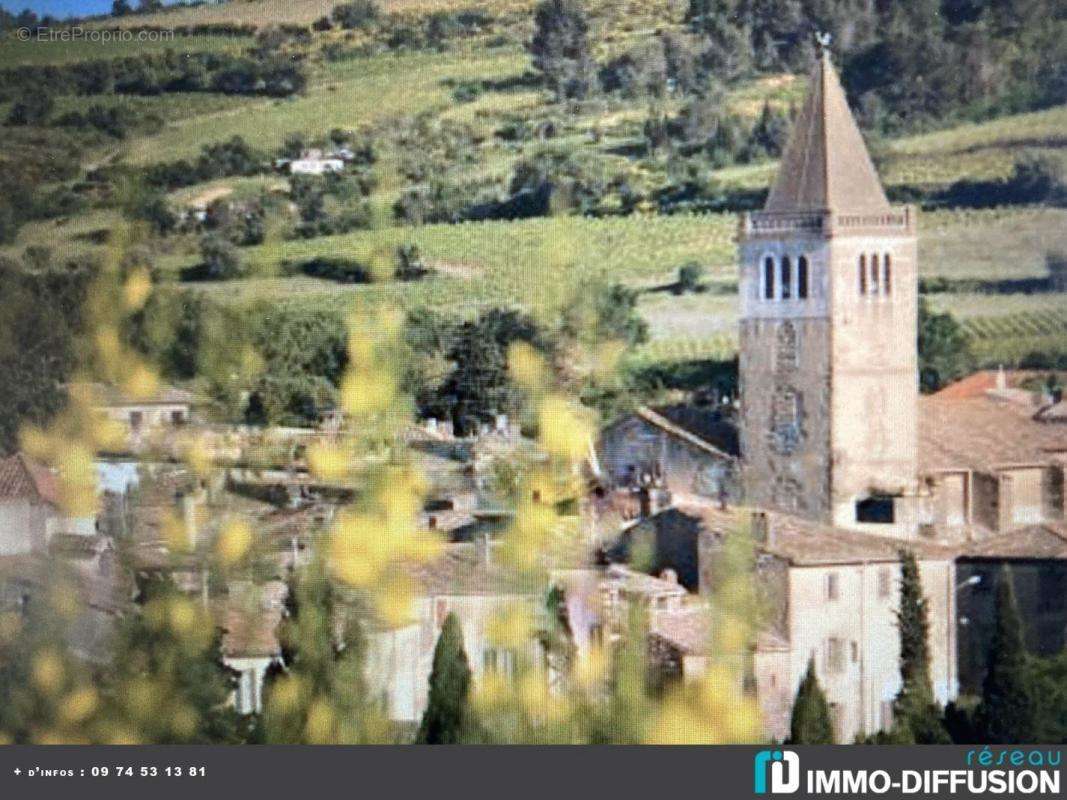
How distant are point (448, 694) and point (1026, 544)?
2.86 meters

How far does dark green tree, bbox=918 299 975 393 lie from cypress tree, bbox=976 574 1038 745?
1.12 m

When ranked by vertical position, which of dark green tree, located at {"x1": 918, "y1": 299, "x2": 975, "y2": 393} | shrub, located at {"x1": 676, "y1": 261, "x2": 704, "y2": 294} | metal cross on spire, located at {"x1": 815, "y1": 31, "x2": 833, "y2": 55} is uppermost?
metal cross on spire, located at {"x1": 815, "y1": 31, "x2": 833, "y2": 55}

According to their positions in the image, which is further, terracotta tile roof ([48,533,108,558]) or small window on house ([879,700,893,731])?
terracotta tile roof ([48,533,108,558])

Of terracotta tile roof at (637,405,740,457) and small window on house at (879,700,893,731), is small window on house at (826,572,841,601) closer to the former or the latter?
small window on house at (879,700,893,731)

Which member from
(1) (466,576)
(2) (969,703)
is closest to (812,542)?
(2) (969,703)

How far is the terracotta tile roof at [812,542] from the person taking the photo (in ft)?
57.4

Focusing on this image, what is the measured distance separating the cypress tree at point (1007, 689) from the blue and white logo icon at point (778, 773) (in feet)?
4.13

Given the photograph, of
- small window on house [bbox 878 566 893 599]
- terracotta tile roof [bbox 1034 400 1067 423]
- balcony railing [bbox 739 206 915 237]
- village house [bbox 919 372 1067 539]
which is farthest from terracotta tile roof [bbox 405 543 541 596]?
terracotta tile roof [bbox 1034 400 1067 423]

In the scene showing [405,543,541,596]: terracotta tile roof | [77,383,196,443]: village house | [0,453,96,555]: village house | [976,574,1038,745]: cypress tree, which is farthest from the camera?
[77,383,196,443]: village house

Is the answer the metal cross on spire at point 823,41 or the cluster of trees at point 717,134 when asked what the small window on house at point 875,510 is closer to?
the cluster of trees at point 717,134

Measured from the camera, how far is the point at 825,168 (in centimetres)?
1788

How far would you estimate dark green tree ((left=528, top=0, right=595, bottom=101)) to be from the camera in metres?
18.0

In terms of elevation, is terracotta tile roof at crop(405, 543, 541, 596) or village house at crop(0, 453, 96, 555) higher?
village house at crop(0, 453, 96, 555)

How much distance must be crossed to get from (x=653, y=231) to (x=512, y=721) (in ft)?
7.38
